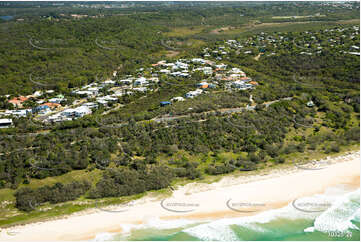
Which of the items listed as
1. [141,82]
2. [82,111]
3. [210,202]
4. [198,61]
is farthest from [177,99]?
[198,61]

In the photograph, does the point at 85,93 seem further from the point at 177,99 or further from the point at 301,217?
the point at 301,217

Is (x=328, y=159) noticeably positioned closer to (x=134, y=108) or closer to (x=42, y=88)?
(x=134, y=108)

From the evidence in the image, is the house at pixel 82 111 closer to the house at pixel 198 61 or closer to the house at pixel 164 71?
the house at pixel 164 71

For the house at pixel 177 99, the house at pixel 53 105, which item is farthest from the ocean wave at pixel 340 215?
the house at pixel 53 105

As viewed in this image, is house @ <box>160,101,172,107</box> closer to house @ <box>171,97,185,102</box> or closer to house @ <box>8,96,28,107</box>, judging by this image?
house @ <box>171,97,185,102</box>

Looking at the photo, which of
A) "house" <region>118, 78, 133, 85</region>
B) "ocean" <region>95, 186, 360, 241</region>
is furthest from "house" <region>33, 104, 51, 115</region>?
"ocean" <region>95, 186, 360, 241</region>

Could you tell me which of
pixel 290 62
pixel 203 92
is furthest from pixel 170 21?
pixel 203 92
